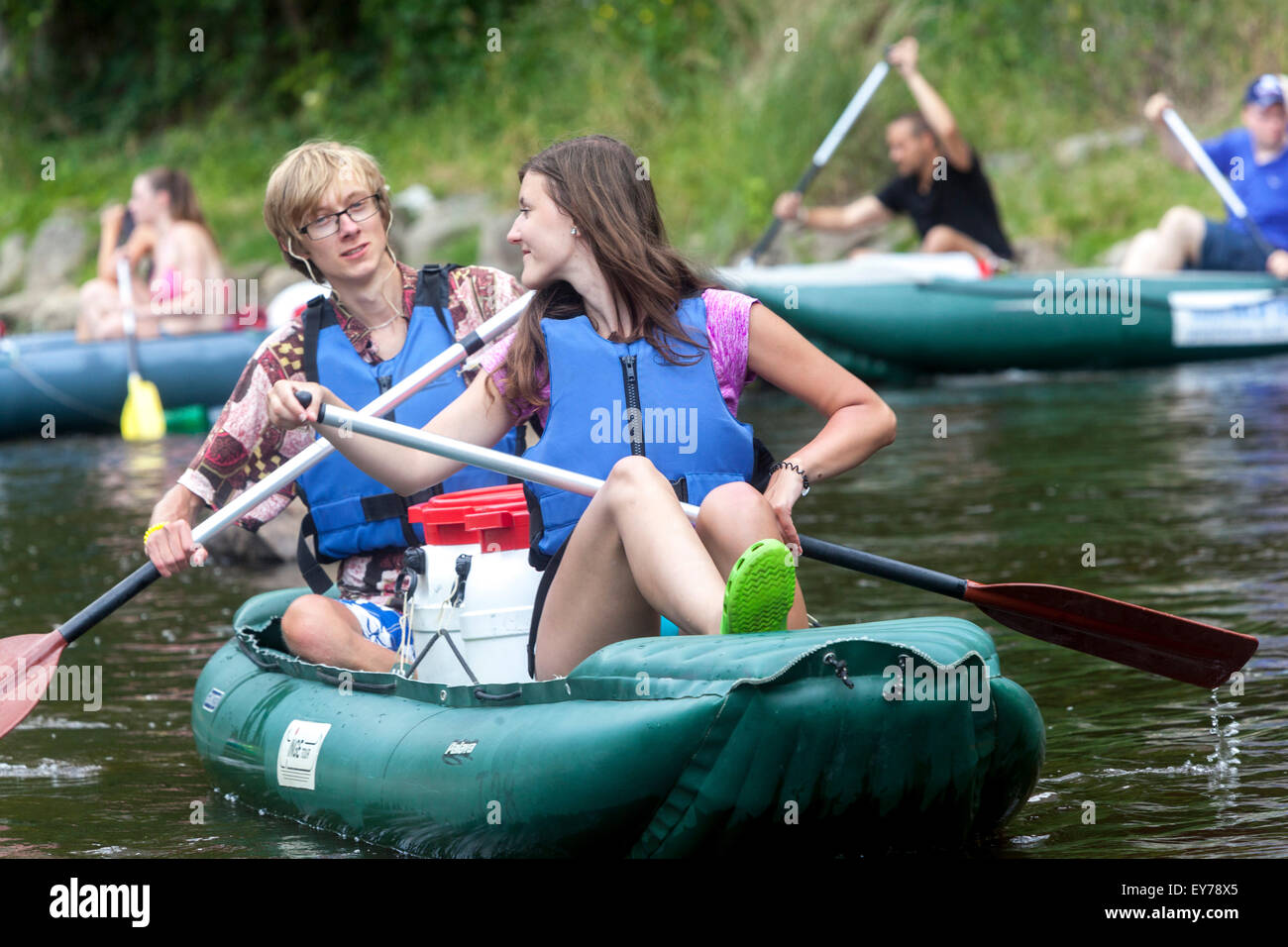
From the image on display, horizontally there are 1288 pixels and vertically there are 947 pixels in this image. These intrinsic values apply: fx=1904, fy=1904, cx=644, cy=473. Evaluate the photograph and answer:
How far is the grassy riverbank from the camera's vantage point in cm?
1156

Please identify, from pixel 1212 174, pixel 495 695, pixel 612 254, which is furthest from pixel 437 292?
pixel 1212 174

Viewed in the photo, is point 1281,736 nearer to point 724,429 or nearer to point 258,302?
point 724,429

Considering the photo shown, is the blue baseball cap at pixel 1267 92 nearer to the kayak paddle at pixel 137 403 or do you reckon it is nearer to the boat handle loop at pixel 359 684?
the kayak paddle at pixel 137 403

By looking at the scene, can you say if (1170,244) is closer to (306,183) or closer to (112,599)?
(306,183)

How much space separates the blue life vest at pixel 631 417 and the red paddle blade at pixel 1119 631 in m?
0.48

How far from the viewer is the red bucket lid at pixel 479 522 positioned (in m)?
3.22

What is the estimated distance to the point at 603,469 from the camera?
3.06m

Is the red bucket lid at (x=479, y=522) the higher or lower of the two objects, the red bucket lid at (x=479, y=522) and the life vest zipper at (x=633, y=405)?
the lower

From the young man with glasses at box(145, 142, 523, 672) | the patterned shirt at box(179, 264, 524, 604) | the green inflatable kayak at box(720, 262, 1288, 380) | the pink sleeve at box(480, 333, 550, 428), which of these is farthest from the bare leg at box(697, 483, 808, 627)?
the green inflatable kayak at box(720, 262, 1288, 380)

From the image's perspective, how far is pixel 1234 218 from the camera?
912cm

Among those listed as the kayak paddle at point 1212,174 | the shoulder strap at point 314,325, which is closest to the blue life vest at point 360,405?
the shoulder strap at point 314,325

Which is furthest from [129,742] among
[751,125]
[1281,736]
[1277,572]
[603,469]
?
[751,125]

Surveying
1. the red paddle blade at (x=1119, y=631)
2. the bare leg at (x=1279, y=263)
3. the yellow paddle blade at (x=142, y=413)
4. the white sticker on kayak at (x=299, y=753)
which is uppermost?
the bare leg at (x=1279, y=263)

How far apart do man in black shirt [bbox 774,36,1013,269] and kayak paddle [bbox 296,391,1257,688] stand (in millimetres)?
6409
